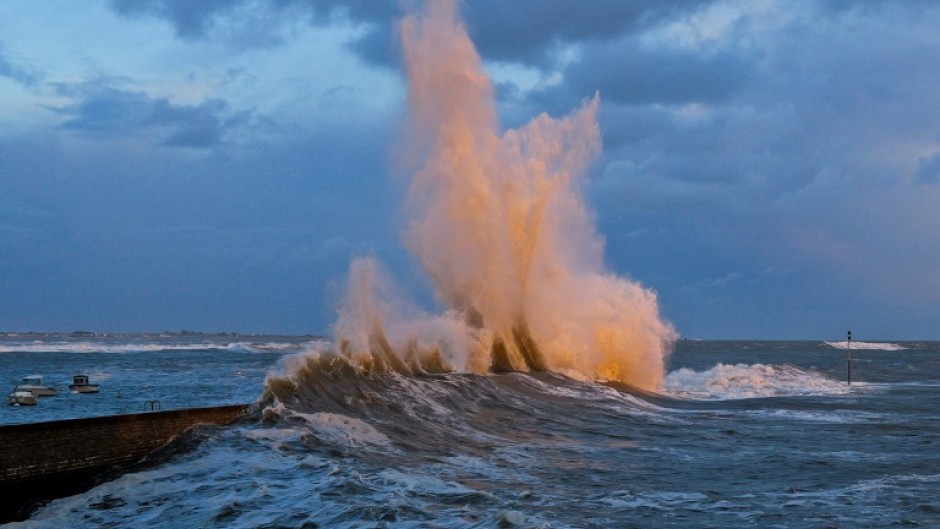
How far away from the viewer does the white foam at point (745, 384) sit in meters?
34.4

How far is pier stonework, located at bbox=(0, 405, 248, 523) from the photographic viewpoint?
11.2 metres

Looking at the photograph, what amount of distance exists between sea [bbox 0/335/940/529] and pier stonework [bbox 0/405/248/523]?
0.62 m

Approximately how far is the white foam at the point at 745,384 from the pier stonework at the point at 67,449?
2274 cm

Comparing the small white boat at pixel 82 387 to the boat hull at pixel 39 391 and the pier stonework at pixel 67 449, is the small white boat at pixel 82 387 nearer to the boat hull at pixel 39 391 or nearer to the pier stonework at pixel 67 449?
the boat hull at pixel 39 391

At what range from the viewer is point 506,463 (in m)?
14.7

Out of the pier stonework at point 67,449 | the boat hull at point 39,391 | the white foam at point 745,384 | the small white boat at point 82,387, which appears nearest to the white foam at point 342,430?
the pier stonework at point 67,449

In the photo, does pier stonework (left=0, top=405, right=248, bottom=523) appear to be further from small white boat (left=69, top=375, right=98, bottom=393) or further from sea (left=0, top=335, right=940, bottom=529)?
small white boat (left=69, top=375, right=98, bottom=393)

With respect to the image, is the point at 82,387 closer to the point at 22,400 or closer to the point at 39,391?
the point at 39,391

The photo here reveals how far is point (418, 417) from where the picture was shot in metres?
18.6

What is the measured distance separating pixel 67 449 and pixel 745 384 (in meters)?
32.1

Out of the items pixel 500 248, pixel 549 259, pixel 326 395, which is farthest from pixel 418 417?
pixel 549 259

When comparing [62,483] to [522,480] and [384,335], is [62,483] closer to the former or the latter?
[522,480]

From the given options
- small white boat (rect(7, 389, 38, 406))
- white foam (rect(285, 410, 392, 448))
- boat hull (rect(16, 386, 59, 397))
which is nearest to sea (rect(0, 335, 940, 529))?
white foam (rect(285, 410, 392, 448))

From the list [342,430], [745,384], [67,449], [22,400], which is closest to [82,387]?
[22,400]
